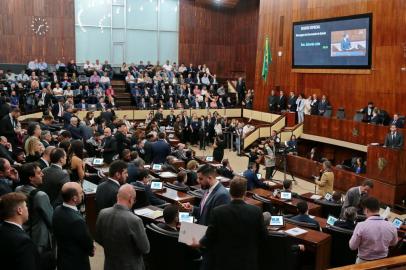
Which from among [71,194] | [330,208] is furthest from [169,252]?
[330,208]

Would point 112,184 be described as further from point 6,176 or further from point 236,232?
point 236,232

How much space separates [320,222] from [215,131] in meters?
11.1

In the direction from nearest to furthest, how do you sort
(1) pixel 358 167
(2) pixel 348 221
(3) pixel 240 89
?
1. (2) pixel 348 221
2. (1) pixel 358 167
3. (3) pixel 240 89

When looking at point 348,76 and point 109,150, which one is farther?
point 348,76

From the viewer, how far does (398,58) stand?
13.9 meters

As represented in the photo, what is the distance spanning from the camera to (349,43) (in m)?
15.2

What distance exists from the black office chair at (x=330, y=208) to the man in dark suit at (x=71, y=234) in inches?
180

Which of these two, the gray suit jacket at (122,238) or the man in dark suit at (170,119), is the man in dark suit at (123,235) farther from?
the man in dark suit at (170,119)

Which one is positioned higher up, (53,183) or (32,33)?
(32,33)

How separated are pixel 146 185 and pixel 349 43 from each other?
447 inches

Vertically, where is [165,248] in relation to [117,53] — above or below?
below

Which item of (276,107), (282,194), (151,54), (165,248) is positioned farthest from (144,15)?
(165,248)

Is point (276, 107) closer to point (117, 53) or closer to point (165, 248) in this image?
point (117, 53)

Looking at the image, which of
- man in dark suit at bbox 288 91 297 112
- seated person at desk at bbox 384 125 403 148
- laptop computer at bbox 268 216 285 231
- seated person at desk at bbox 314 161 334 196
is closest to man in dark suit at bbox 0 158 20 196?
laptop computer at bbox 268 216 285 231
